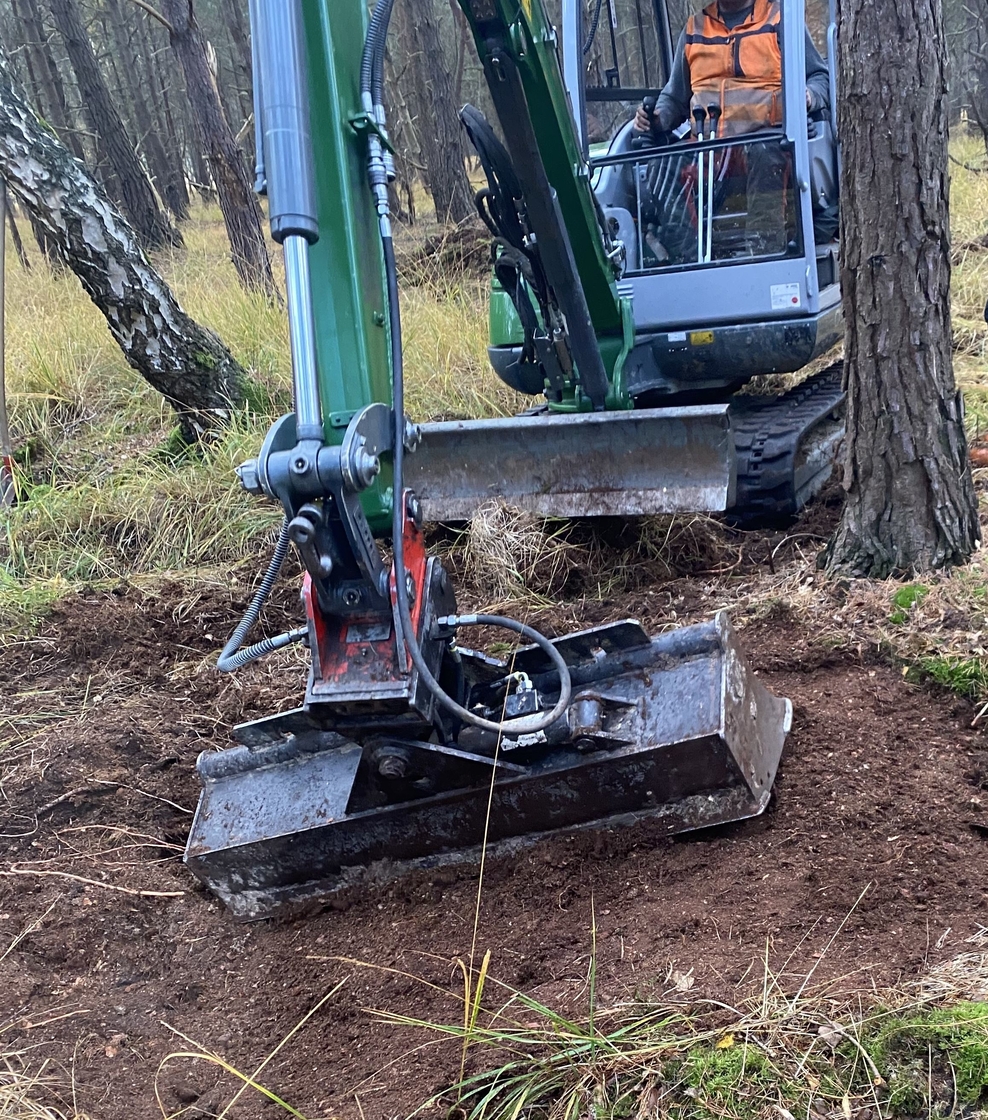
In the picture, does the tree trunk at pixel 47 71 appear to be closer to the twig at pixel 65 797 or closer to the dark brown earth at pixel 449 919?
the twig at pixel 65 797

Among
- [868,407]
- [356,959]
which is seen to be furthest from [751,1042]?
[868,407]

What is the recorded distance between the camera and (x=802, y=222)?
4555 millimetres

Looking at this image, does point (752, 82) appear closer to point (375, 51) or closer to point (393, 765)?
point (375, 51)

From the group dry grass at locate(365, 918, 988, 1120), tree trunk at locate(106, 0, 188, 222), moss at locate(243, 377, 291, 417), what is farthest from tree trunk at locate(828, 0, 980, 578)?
tree trunk at locate(106, 0, 188, 222)

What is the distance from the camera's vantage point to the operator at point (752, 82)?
4629 millimetres

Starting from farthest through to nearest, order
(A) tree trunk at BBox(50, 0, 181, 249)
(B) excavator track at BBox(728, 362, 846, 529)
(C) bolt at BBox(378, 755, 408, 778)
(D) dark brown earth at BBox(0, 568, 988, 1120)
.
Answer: (A) tree trunk at BBox(50, 0, 181, 249)
(B) excavator track at BBox(728, 362, 846, 529)
(C) bolt at BBox(378, 755, 408, 778)
(D) dark brown earth at BBox(0, 568, 988, 1120)

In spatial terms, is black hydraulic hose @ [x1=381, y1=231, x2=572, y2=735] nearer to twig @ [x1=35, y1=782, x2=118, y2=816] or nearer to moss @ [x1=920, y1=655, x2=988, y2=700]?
moss @ [x1=920, y1=655, x2=988, y2=700]

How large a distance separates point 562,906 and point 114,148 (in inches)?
504

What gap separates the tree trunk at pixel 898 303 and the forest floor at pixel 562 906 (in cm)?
22

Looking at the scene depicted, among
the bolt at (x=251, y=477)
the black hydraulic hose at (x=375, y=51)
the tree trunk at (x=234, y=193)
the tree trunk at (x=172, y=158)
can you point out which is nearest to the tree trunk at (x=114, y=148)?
the tree trunk at (x=172, y=158)

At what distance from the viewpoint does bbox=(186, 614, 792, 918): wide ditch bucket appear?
238 cm

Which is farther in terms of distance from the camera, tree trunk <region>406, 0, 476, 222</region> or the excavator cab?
tree trunk <region>406, 0, 476, 222</region>

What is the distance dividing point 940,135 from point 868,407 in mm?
869

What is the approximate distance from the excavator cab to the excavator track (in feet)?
0.91
